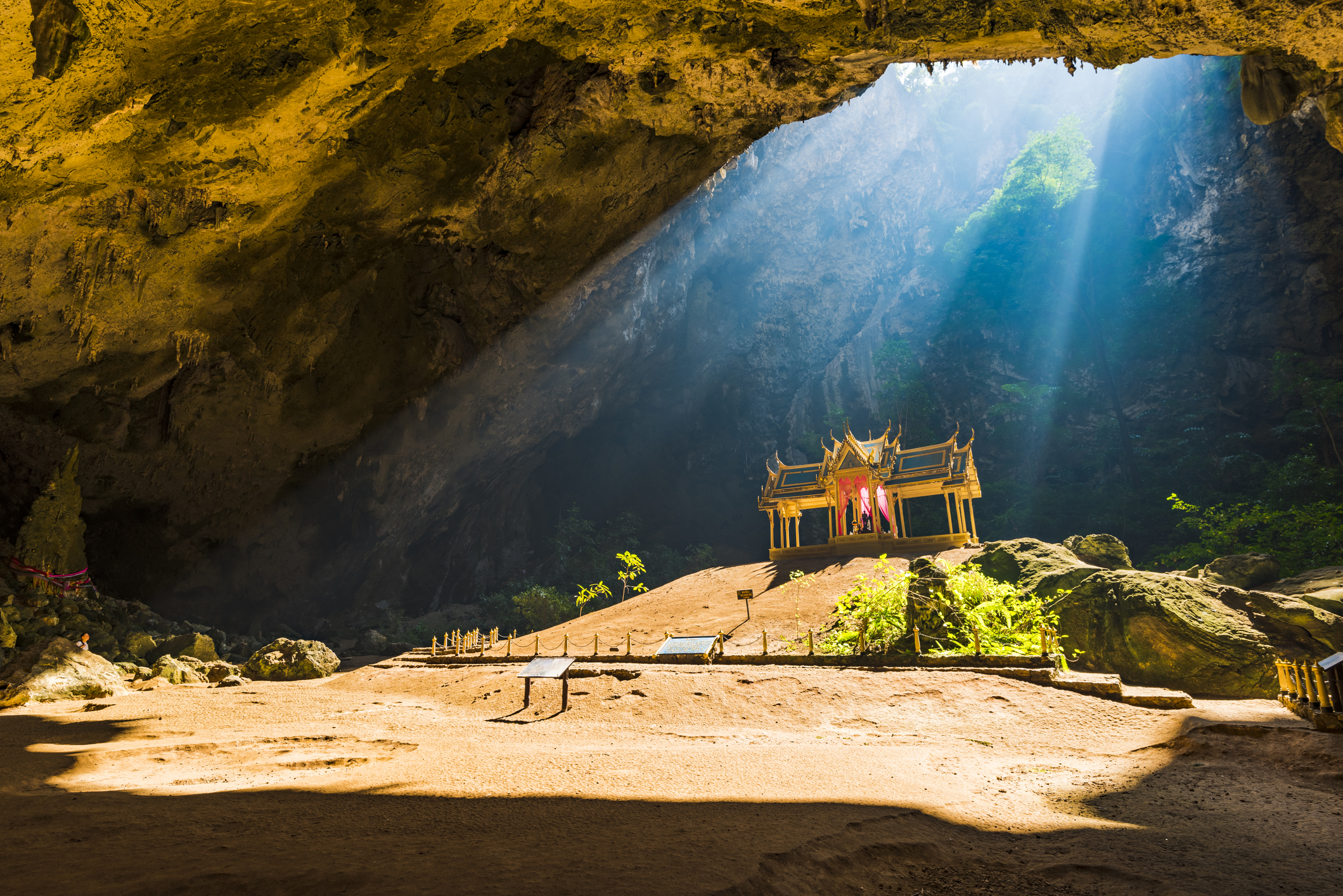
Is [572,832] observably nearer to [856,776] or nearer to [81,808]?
[856,776]

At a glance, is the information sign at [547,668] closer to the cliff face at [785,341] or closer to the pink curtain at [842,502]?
the cliff face at [785,341]

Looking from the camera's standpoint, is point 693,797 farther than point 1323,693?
No

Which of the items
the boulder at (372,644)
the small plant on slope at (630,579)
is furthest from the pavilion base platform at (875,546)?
the boulder at (372,644)

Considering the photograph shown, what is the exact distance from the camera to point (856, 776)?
5066 millimetres

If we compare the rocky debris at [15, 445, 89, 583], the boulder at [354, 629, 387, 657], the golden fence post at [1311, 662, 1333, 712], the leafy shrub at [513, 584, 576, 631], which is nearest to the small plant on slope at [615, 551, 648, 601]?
the leafy shrub at [513, 584, 576, 631]

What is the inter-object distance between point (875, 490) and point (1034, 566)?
30.0ft

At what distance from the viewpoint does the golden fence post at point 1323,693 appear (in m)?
5.62

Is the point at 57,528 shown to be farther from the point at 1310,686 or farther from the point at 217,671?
the point at 1310,686

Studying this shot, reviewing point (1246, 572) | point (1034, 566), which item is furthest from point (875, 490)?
point (1246, 572)

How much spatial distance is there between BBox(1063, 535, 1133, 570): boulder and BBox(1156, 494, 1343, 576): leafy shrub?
6.61 m

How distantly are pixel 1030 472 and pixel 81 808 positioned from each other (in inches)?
1418

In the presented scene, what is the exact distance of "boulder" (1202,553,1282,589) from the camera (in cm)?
1360

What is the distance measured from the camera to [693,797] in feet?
14.4

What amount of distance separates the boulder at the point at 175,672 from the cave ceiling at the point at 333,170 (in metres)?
6.18
